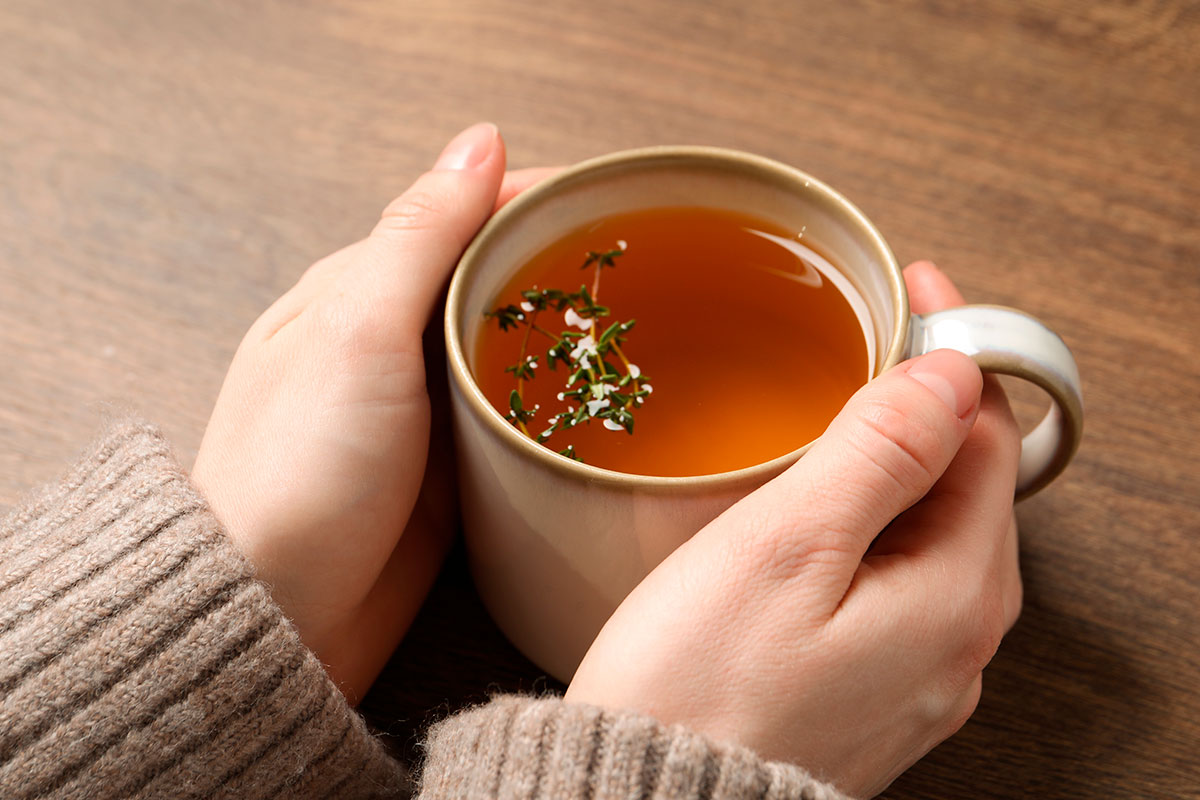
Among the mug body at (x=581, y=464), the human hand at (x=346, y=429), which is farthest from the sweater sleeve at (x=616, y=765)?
the human hand at (x=346, y=429)

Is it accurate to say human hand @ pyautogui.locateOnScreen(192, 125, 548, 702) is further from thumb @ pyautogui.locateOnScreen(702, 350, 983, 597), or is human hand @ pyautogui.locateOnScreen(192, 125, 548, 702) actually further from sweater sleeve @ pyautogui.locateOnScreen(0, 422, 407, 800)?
thumb @ pyautogui.locateOnScreen(702, 350, 983, 597)

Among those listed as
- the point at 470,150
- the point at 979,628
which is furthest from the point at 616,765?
the point at 470,150

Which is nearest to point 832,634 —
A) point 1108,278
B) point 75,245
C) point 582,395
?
point 582,395

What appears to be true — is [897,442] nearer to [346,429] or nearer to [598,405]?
[598,405]

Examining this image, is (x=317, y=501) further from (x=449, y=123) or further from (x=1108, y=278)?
(x=1108, y=278)

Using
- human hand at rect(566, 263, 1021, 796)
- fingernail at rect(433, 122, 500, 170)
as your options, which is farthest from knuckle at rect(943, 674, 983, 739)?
fingernail at rect(433, 122, 500, 170)

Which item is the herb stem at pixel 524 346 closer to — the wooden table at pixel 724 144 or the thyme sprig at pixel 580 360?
the thyme sprig at pixel 580 360
